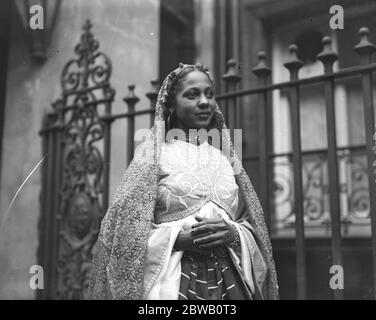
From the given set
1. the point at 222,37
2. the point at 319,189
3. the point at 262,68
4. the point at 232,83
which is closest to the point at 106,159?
the point at 232,83

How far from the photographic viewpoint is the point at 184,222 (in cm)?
241

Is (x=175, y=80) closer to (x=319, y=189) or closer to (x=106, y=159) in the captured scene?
(x=106, y=159)

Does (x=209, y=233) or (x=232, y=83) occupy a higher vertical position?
(x=232, y=83)

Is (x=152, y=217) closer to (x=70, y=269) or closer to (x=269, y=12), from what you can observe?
(x=70, y=269)

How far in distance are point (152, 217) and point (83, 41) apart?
110 inches

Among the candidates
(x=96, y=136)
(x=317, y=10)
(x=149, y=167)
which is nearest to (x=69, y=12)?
(x=96, y=136)

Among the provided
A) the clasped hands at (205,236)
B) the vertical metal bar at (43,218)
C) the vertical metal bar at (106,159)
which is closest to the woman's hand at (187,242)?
the clasped hands at (205,236)

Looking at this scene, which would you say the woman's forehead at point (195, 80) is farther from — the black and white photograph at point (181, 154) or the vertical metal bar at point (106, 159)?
the vertical metal bar at point (106, 159)

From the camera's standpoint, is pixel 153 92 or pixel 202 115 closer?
pixel 202 115

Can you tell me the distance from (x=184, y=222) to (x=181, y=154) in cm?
37

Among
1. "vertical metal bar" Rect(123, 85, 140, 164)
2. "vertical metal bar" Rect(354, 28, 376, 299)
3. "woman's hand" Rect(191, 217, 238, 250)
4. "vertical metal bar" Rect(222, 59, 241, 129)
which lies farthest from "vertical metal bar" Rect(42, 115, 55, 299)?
"vertical metal bar" Rect(354, 28, 376, 299)

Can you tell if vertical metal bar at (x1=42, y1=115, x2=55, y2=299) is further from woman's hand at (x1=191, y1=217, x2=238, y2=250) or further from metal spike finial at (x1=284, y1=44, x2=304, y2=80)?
woman's hand at (x1=191, y1=217, x2=238, y2=250)

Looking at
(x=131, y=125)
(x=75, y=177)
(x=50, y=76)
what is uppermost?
(x=50, y=76)

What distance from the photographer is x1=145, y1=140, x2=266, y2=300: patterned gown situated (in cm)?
236
